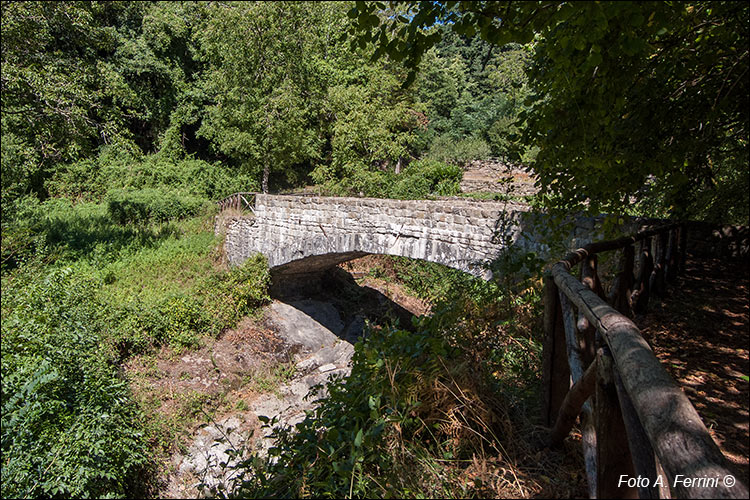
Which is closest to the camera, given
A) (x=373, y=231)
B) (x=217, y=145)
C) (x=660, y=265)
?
(x=660, y=265)

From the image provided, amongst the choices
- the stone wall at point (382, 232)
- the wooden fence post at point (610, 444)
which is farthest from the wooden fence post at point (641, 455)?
the stone wall at point (382, 232)

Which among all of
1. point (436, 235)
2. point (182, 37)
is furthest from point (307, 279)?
point (182, 37)

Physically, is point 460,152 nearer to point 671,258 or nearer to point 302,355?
point 302,355

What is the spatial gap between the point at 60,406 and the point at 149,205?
10833 millimetres

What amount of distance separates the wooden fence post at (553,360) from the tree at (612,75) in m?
1.08

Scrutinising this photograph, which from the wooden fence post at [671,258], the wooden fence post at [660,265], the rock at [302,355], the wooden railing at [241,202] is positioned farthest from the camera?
the wooden railing at [241,202]

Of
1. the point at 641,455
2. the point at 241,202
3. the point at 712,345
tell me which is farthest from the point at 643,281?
the point at 241,202

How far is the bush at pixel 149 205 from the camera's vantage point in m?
14.8

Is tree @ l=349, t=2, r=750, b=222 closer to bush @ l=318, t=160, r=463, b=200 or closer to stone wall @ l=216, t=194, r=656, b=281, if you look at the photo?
stone wall @ l=216, t=194, r=656, b=281

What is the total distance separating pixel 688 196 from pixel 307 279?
9.12 m

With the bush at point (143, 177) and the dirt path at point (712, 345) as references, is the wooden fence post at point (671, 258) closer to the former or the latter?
the dirt path at point (712, 345)

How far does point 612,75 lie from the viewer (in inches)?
108

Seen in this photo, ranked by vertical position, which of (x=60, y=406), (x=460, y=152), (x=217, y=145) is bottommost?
(x=60, y=406)

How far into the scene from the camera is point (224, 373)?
8.99 m
